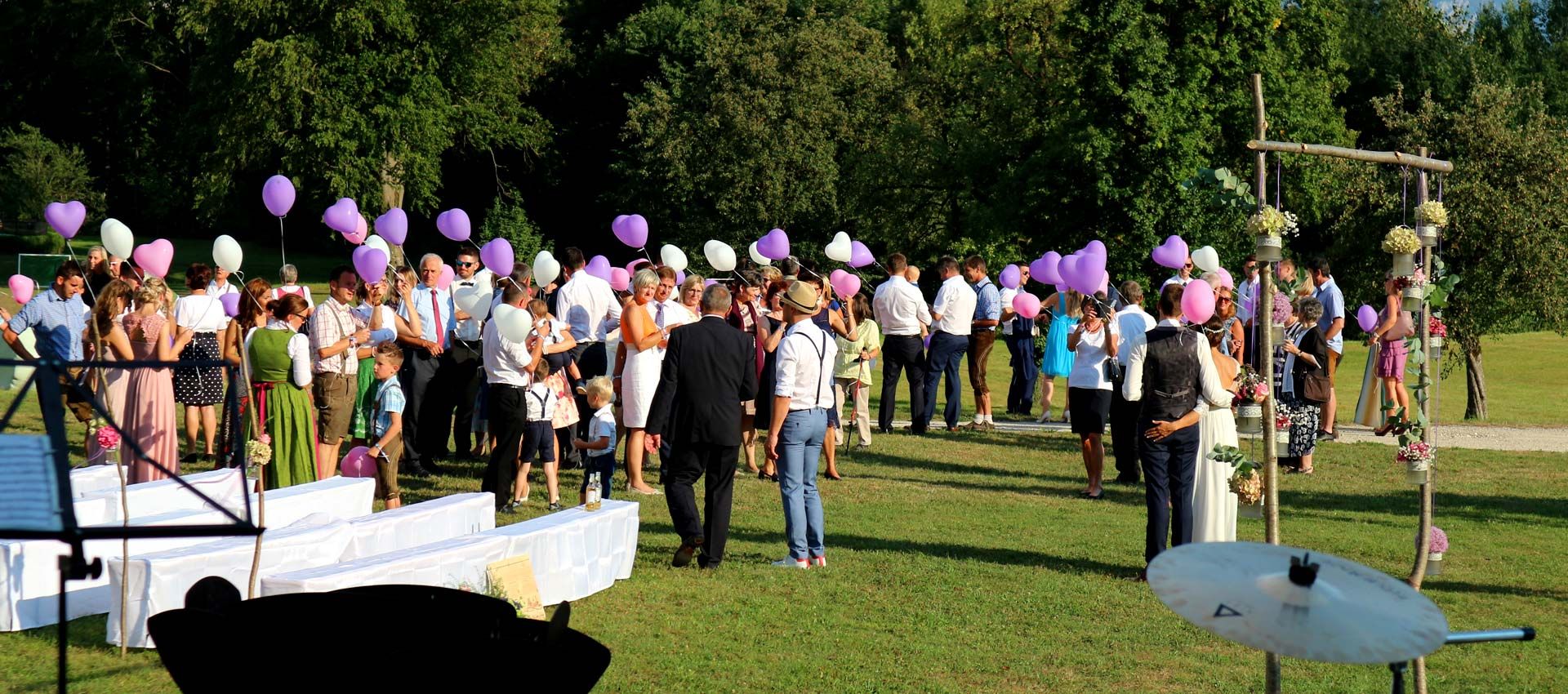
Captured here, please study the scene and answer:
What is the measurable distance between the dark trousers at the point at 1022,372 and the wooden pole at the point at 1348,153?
10.5 metres

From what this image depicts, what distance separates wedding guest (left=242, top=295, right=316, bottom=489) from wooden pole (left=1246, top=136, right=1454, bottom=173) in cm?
693

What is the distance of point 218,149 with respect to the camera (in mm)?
35812

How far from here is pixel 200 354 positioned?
12.3 m

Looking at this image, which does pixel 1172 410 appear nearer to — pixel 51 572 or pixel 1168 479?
pixel 1168 479

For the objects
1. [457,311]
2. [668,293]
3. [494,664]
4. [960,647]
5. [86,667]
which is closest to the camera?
[494,664]

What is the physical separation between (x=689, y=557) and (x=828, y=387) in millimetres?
1412

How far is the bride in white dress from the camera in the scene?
9.01 m

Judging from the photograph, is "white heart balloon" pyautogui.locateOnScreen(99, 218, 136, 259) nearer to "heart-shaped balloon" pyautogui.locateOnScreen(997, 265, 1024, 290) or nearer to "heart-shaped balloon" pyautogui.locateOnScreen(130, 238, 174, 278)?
"heart-shaped balloon" pyautogui.locateOnScreen(130, 238, 174, 278)

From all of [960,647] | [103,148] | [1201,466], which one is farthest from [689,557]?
[103,148]

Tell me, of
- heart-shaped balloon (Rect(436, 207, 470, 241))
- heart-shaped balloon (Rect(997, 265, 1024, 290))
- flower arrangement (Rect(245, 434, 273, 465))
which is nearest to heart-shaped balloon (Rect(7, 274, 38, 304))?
heart-shaped balloon (Rect(436, 207, 470, 241))

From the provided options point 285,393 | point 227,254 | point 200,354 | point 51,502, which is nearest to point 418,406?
point 200,354

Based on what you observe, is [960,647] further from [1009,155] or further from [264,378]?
[1009,155]

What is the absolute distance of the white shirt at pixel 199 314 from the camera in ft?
40.2

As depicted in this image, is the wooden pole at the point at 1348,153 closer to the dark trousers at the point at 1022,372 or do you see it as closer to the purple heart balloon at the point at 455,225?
the purple heart balloon at the point at 455,225
